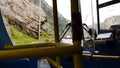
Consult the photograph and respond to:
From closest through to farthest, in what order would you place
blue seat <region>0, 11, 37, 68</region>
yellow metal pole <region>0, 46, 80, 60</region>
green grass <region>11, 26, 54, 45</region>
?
yellow metal pole <region>0, 46, 80, 60</region>
blue seat <region>0, 11, 37, 68</region>
green grass <region>11, 26, 54, 45</region>

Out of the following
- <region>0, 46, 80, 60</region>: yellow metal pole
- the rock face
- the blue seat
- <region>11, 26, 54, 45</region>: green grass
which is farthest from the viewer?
the rock face

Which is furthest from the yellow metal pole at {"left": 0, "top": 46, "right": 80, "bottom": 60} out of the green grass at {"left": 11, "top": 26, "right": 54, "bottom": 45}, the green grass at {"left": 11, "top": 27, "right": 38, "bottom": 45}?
the green grass at {"left": 11, "top": 27, "right": 38, "bottom": 45}

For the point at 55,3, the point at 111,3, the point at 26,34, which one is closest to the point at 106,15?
the point at 111,3

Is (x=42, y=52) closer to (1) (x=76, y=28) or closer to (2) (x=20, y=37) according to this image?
(1) (x=76, y=28)

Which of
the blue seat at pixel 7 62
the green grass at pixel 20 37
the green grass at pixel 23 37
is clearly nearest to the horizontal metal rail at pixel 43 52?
the blue seat at pixel 7 62

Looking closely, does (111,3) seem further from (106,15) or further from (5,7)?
(5,7)

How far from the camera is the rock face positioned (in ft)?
15.4

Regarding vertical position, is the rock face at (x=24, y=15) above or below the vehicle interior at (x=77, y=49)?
above

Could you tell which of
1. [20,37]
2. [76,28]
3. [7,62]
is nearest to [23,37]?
[20,37]

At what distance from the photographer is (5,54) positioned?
83cm

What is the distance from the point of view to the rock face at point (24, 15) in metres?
4.70

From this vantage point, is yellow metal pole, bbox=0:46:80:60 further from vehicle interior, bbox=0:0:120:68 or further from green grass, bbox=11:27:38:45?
green grass, bbox=11:27:38:45

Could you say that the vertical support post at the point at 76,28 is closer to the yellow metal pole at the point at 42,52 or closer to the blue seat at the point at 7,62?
the yellow metal pole at the point at 42,52

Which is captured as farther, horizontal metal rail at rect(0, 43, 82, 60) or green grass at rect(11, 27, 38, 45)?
green grass at rect(11, 27, 38, 45)
